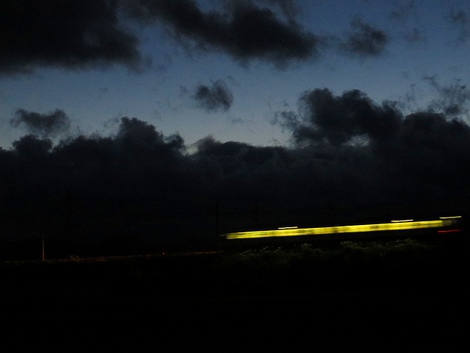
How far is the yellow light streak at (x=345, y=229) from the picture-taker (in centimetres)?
2012

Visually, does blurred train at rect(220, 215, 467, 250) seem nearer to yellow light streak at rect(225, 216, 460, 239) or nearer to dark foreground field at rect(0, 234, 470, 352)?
yellow light streak at rect(225, 216, 460, 239)

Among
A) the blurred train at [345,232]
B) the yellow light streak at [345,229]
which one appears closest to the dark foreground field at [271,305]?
the blurred train at [345,232]

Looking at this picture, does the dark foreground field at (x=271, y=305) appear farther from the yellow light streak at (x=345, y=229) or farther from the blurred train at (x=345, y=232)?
the yellow light streak at (x=345, y=229)

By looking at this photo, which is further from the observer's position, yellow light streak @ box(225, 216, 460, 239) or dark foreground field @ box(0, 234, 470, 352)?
yellow light streak @ box(225, 216, 460, 239)

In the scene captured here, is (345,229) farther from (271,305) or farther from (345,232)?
(271,305)

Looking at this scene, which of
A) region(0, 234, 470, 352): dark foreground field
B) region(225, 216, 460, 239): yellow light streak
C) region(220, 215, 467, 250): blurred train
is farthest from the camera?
region(225, 216, 460, 239): yellow light streak

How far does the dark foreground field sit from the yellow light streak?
74 centimetres

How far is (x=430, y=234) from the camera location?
2003cm

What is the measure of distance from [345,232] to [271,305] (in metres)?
8.99

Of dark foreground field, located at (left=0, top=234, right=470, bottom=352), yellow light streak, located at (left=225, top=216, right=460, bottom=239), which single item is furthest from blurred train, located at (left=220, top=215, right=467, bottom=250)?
dark foreground field, located at (left=0, top=234, right=470, bottom=352)

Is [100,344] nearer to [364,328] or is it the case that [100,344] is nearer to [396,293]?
[364,328]

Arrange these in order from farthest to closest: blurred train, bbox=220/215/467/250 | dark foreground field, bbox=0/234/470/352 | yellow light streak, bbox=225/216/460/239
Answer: yellow light streak, bbox=225/216/460/239
blurred train, bbox=220/215/467/250
dark foreground field, bbox=0/234/470/352

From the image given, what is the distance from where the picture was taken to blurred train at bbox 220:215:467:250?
19.9 m

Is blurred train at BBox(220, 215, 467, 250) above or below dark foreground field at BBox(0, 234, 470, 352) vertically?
above
